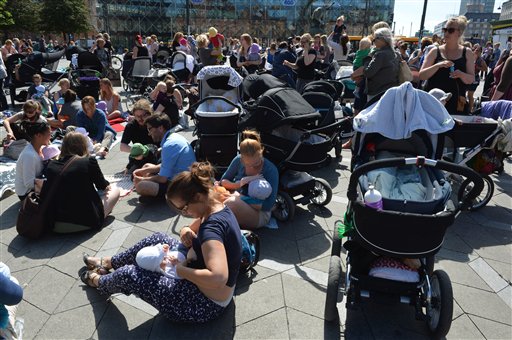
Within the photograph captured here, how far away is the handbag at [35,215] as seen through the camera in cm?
368

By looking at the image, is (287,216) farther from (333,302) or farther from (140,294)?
(140,294)

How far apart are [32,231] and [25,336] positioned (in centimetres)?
140

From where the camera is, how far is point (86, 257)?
3182 mm

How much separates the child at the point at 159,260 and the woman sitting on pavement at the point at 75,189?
1.59m

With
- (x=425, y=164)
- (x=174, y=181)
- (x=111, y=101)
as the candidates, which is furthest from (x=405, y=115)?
(x=111, y=101)

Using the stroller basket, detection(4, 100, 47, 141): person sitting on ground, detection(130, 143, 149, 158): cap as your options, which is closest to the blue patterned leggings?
the stroller basket

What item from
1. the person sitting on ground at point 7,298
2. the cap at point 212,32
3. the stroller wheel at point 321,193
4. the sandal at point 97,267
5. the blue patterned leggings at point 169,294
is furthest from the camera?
the cap at point 212,32

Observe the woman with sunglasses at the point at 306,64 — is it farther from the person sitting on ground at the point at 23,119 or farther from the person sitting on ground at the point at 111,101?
the person sitting on ground at the point at 23,119

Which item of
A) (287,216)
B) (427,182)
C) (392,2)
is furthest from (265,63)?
(392,2)

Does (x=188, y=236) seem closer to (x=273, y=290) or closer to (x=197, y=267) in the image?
(x=197, y=267)

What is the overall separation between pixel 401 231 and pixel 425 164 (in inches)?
17.9

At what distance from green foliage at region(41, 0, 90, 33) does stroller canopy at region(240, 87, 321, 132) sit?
3926 centimetres

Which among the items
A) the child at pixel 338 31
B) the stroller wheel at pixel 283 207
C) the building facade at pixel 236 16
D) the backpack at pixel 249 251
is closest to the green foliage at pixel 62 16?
the building facade at pixel 236 16

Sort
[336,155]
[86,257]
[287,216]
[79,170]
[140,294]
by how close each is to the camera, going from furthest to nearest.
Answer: [336,155]
[287,216]
[79,170]
[86,257]
[140,294]
